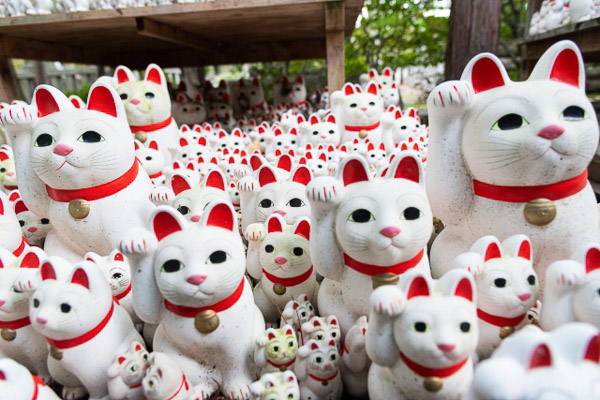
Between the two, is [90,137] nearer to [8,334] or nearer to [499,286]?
[8,334]

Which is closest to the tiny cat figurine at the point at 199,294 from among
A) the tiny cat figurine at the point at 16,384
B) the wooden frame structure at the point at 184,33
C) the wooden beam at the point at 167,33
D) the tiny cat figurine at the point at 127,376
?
the tiny cat figurine at the point at 127,376

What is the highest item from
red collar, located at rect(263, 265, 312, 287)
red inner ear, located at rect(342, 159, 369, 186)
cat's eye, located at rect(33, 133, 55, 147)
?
cat's eye, located at rect(33, 133, 55, 147)

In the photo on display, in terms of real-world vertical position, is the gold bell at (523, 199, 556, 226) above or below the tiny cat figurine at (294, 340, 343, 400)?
above

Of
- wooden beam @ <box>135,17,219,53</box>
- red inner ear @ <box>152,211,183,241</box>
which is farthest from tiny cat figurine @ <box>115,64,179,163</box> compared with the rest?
red inner ear @ <box>152,211,183,241</box>

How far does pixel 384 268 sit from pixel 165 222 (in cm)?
80

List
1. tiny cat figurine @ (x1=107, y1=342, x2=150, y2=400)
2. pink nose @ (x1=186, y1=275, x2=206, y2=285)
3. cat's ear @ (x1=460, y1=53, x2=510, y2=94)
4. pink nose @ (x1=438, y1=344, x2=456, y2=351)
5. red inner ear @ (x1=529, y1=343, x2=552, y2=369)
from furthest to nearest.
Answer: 1. cat's ear @ (x1=460, y1=53, x2=510, y2=94)
2. tiny cat figurine @ (x1=107, y1=342, x2=150, y2=400)
3. pink nose @ (x1=186, y1=275, x2=206, y2=285)
4. pink nose @ (x1=438, y1=344, x2=456, y2=351)
5. red inner ear @ (x1=529, y1=343, x2=552, y2=369)

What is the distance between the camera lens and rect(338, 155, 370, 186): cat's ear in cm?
155

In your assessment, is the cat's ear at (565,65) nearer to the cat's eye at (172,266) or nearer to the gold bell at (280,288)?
the gold bell at (280,288)

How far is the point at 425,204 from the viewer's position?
148cm

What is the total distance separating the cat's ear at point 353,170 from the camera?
155cm

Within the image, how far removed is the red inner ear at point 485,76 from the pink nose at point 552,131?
310 millimetres

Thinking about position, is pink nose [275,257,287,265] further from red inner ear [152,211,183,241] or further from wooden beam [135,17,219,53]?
wooden beam [135,17,219,53]

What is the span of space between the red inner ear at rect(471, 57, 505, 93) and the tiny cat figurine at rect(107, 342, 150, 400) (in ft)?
5.43

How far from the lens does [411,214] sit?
4.75ft
